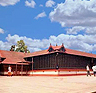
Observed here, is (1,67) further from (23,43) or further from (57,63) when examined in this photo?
(23,43)

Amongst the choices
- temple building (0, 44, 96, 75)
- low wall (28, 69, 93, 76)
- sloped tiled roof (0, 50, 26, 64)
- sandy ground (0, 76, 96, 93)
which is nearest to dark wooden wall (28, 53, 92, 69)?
temple building (0, 44, 96, 75)

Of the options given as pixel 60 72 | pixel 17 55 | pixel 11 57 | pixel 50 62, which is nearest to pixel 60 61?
pixel 60 72

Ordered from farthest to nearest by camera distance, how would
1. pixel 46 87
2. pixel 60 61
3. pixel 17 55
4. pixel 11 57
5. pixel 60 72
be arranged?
pixel 17 55 < pixel 11 57 < pixel 60 61 < pixel 60 72 < pixel 46 87

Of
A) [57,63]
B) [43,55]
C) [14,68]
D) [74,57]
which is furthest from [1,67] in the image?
[74,57]

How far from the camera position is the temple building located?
3428 centimetres

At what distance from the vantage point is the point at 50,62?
35344 millimetres

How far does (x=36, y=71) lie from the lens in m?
38.6

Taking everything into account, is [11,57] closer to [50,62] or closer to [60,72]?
[50,62]

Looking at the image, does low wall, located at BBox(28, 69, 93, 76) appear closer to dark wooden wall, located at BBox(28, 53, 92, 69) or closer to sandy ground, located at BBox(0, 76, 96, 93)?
dark wooden wall, located at BBox(28, 53, 92, 69)

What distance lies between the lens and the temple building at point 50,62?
34.3 metres

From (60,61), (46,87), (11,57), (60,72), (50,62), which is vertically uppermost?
(11,57)

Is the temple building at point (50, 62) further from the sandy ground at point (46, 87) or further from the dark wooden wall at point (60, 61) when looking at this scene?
the sandy ground at point (46, 87)

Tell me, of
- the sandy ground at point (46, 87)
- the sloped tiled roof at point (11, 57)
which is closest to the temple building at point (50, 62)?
the sloped tiled roof at point (11, 57)

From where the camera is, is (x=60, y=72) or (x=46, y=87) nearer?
(x=46, y=87)
